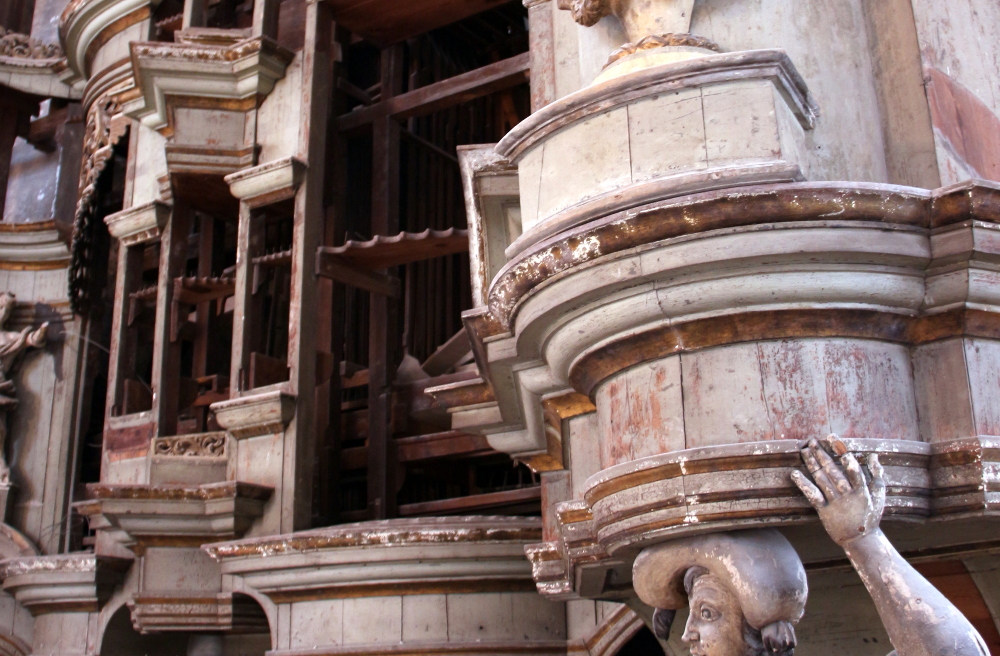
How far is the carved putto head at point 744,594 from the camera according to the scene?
6.80 feet

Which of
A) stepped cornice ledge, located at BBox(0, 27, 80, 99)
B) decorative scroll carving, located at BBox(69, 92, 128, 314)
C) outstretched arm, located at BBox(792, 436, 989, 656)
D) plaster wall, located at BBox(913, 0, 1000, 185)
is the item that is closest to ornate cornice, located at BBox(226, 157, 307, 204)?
decorative scroll carving, located at BBox(69, 92, 128, 314)

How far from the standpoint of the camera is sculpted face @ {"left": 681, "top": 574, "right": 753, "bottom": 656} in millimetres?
2086

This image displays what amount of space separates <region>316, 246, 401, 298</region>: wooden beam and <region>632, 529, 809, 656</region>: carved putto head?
371cm

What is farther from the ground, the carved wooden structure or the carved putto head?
the carved wooden structure

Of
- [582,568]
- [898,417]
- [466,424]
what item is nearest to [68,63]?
[466,424]

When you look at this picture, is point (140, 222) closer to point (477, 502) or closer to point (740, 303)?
point (477, 502)

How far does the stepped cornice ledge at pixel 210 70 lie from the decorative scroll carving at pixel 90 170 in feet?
3.69

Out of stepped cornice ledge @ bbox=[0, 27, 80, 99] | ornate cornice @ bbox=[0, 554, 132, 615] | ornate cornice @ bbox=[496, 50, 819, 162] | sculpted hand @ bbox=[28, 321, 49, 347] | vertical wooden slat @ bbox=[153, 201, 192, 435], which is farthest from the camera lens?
stepped cornice ledge @ bbox=[0, 27, 80, 99]

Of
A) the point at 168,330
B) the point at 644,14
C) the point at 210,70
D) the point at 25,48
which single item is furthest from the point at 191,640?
the point at 25,48

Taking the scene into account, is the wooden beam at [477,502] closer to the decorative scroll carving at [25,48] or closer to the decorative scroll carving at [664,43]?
the decorative scroll carving at [664,43]

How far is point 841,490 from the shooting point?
2.00m

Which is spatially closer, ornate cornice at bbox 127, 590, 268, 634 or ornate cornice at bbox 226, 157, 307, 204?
ornate cornice at bbox 127, 590, 268, 634

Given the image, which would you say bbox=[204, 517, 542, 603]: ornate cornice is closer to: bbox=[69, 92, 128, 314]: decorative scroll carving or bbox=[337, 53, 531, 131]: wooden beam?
bbox=[337, 53, 531, 131]: wooden beam

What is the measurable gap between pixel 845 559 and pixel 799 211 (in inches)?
37.7
